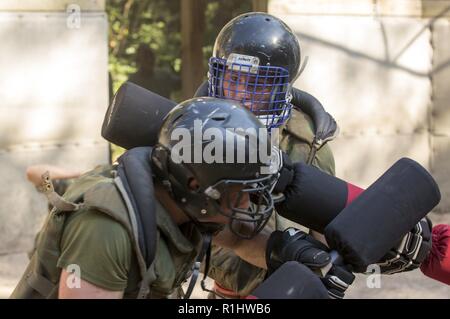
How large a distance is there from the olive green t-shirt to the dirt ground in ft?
10.8

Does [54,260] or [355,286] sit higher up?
[54,260]

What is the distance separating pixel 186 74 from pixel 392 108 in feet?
9.06

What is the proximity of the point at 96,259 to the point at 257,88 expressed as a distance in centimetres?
124

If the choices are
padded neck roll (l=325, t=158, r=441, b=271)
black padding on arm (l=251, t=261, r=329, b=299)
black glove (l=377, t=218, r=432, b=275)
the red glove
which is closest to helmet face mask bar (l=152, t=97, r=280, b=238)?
black padding on arm (l=251, t=261, r=329, b=299)

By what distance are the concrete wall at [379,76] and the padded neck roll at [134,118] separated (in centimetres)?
399

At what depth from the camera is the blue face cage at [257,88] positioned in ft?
10.9

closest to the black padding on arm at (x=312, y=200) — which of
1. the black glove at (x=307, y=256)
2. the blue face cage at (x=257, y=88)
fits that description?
the black glove at (x=307, y=256)

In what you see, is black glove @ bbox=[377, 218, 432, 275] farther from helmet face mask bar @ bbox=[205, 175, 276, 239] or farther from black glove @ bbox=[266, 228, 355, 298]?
helmet face mask bar @ bbox=[205, 175, 276, 239]

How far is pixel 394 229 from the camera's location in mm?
2818

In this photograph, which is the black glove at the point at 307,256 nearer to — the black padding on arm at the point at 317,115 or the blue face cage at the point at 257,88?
the blue face cage at the point at 257,88

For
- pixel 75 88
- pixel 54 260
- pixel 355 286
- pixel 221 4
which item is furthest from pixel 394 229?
pixel 221 4

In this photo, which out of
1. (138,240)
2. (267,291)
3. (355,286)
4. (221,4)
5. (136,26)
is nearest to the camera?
(138,240)

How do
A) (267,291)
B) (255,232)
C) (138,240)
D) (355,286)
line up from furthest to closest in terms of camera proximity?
(355,286), (255,232), (267,291), (138,240)

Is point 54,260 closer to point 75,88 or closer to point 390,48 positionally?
point 75,88
